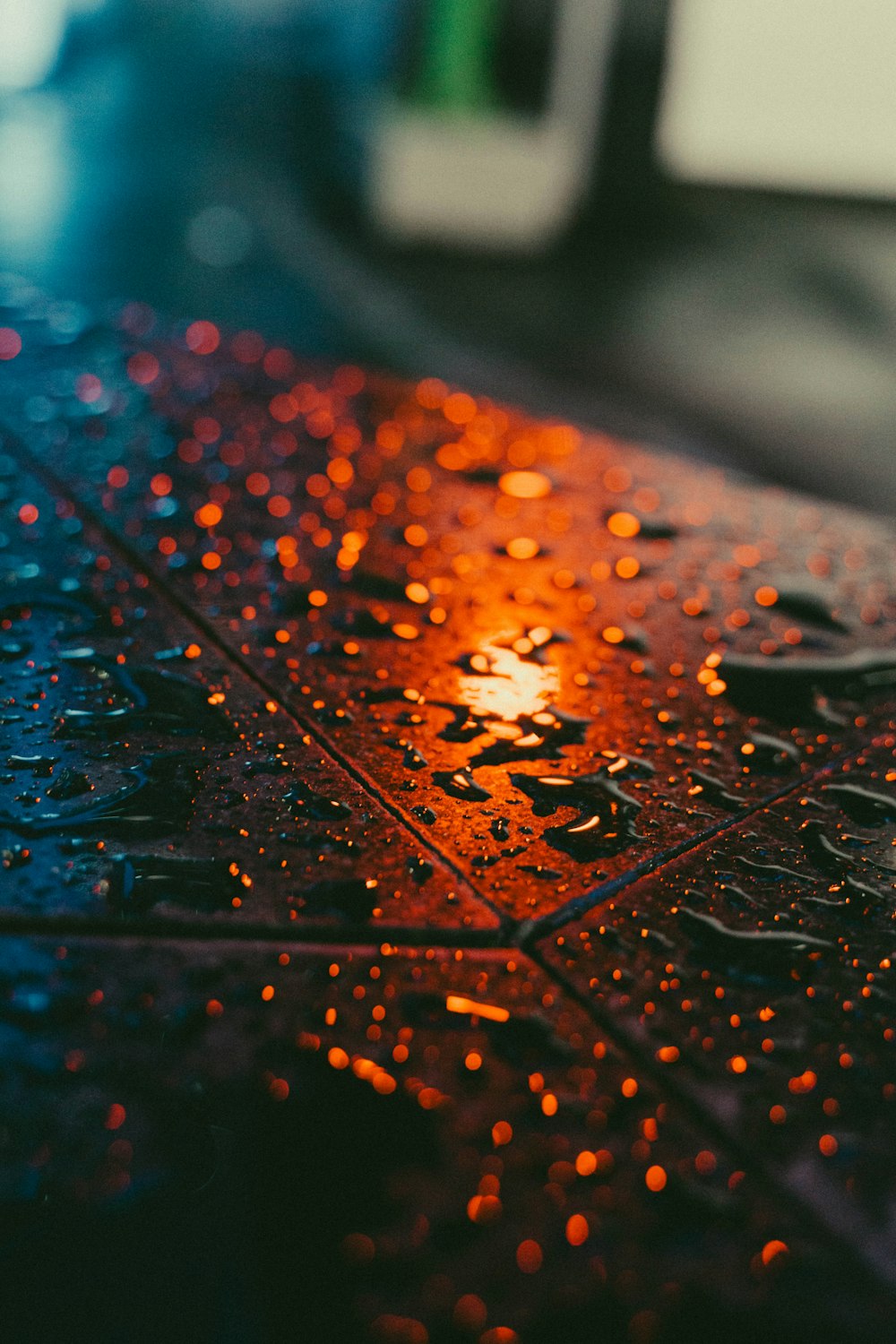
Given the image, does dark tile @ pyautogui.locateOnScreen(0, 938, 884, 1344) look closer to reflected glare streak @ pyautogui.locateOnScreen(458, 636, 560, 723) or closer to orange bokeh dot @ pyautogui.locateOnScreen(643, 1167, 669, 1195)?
orange bokeh dot @ pyautogui.locateOnScreen(643, 1167, 669, 1195)

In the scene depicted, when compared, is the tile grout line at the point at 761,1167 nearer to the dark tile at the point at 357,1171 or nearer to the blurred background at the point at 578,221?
the dark tile at the point at 357,1171

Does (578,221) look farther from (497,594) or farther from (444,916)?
(444,916)

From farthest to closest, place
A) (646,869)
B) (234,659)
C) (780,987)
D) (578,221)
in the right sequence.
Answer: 1. (578,221)
2. (234,659)
3. (646,869)
4. (780,987)

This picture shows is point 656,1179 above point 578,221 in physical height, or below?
above

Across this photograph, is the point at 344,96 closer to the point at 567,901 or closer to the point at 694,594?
the point at 694,594

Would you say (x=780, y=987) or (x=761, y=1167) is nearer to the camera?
(x=761, y=1167)

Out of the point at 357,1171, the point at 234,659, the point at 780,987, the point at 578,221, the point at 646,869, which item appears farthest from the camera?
the point at 578,221

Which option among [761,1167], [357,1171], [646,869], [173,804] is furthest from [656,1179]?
[173,804]

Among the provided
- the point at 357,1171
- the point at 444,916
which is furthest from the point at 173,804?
the point at 357,1171

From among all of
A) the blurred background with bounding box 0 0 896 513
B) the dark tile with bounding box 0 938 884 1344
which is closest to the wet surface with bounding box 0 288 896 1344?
the dark tile with bounding box 0 938 884 1344
